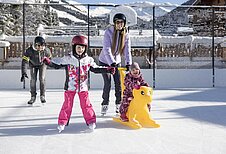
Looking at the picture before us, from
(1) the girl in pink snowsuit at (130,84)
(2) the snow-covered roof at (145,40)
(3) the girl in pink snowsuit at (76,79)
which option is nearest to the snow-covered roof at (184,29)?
(2) the snow-covered roof at (145,40)

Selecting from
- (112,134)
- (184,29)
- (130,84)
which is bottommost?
(112,134)

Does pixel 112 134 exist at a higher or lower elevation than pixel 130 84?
lower

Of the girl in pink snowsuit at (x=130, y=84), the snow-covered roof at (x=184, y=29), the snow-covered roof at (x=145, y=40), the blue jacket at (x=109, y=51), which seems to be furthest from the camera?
the snow-covered roof at (x=184, y=29)

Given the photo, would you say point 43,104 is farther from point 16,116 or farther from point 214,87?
point 214,87

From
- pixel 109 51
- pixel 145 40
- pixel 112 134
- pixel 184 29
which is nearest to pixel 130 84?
pixel 109 51

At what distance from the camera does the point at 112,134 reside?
3.13 metres

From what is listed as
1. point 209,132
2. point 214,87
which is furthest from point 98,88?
point 209,132

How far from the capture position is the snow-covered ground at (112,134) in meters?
2.60

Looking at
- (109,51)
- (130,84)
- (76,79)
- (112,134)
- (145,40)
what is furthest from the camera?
(145,40)

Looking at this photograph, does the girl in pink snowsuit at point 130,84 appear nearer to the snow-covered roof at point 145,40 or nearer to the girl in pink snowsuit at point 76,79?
the girl in pink snowsuit at point 76,79

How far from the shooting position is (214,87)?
8.23m

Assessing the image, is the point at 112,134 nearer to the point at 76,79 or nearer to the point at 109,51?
the point at 76,79

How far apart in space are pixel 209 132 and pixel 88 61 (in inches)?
49.7

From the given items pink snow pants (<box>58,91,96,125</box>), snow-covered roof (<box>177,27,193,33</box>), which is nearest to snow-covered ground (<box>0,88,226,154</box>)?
pink snow pants (<box>58,91,96,125</box>)
